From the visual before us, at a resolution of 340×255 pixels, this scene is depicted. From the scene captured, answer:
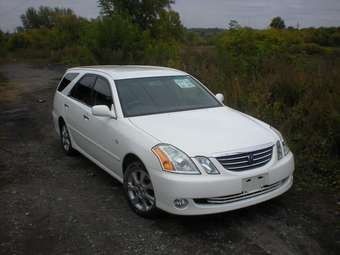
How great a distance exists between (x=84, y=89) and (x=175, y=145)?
2.55 meters

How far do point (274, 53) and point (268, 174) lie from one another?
22.9ft

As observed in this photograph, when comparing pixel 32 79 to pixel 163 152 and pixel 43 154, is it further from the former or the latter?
pixel 163 152

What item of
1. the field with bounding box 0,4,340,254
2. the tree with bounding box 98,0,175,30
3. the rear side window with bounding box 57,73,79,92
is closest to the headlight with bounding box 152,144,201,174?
the field with bounding box 0,4,340,254

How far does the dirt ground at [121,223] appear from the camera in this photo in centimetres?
372

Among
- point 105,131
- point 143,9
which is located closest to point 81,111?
point 105,131

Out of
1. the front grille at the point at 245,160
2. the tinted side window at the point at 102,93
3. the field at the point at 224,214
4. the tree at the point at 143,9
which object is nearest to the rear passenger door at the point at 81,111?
the tinted side window at the point at 102,93

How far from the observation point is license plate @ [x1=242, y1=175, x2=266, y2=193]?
3848 mm

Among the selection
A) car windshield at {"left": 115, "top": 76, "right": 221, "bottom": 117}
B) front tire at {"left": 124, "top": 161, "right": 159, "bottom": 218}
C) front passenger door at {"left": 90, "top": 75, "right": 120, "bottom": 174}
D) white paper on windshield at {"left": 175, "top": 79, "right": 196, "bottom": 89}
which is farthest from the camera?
white paper on windshield at {"left": 175, "top": 79, "right": 196, "bottom": 89}

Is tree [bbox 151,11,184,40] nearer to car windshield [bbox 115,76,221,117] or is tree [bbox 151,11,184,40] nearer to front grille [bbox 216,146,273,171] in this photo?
car windshield [bbox 115,76,221,117]

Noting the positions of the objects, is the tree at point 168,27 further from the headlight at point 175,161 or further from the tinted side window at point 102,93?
the headlight at point 175,161

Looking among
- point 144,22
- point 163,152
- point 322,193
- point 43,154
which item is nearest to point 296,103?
point 322,193

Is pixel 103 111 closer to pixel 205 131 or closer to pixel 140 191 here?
pixel 140 191

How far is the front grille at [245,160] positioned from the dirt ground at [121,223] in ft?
2.16

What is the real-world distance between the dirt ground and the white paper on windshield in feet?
5.59
